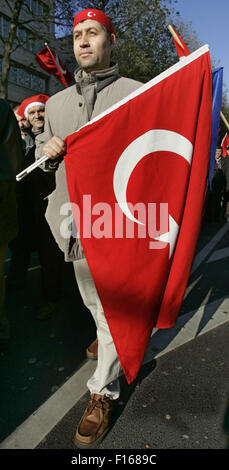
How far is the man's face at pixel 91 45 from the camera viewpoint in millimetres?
2051

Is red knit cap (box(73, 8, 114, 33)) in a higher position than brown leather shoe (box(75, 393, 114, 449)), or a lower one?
higher

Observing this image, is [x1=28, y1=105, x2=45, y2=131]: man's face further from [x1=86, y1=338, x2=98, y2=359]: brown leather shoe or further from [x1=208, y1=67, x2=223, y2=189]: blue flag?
[x1=86, y1=338, x2=98, y2=359]: brown leather shoe

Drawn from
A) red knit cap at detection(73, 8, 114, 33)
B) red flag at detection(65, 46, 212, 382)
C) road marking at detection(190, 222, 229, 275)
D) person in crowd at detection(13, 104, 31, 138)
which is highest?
red knit cap at detection(73, 8, 114, 33)

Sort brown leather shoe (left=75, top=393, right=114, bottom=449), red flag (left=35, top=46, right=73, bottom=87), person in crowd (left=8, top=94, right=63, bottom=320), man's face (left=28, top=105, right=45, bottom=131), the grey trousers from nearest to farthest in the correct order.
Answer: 1. brown leather shoe (left=75, top=393, right=114, bottom=449)
2. the grey trousers
3. person in crowd (left=8, top=94, right=63, bottom=320)
4. man's face (left=28, top=105, right=45, bottom=131)
5. red flag (left=35, top=46, right=73, bottom=87)

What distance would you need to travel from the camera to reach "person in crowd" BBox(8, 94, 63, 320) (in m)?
3.59

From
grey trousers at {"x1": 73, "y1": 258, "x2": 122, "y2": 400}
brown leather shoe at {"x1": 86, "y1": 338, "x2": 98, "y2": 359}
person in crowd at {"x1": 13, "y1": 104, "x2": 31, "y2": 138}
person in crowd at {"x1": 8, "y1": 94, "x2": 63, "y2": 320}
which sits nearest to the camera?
grey trousers at {"x1": 73, "y1": 258, "x2": 122, "y2": 400}

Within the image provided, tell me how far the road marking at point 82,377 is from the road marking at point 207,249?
54.9 inches

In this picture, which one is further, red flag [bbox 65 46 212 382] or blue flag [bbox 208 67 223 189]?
blue flag [bbox 208 67 223 189]

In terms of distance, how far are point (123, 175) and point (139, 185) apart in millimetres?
105

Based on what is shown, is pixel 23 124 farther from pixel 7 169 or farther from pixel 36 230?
pixel 7 169

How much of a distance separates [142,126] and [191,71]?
42 cm

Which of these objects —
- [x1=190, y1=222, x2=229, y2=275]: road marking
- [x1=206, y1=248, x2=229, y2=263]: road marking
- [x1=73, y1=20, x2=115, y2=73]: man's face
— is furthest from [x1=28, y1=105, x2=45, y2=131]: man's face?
[x1=206, y1=248, x2=229, y2=263]: road marking
